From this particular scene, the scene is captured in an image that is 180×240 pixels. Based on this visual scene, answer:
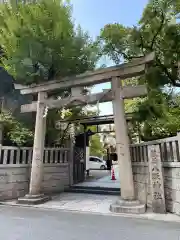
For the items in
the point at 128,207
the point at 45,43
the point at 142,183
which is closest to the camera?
the point at 128,207

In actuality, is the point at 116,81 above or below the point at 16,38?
below

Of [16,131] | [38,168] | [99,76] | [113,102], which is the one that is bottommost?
[38,168]

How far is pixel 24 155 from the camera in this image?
6879mm

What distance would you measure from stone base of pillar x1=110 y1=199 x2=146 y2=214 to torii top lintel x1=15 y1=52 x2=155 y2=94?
349 cm

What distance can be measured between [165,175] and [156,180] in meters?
0.34

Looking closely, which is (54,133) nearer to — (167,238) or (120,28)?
(120,28)

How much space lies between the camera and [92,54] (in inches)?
306

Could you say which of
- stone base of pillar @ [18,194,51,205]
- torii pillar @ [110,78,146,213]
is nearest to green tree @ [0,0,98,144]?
torii pillar @ [110,78,146,213]

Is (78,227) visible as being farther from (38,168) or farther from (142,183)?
(38,168)

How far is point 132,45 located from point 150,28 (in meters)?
0.87

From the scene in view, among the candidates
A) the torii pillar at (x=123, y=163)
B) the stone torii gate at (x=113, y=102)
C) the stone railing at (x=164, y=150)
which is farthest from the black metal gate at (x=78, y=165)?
the torii pillar at (x=123, y=163)

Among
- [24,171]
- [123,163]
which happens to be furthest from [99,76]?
[24,171]

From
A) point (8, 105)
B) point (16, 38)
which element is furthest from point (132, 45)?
point (8, 105)

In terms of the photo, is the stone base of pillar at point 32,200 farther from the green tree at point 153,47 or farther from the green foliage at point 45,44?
the green foliage at point 45,44
